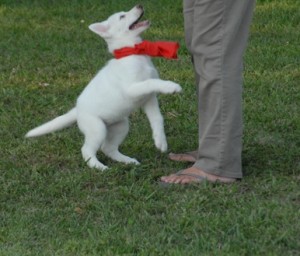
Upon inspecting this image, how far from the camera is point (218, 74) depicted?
17.6 feet

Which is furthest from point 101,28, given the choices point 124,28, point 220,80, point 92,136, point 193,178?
point 193,178

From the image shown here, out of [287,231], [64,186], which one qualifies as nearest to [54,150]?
[64,186]

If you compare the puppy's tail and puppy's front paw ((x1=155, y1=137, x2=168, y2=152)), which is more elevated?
the puppy's tail

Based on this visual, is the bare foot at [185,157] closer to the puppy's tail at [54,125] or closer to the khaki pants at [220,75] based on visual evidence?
the khaki pants at [220,75]

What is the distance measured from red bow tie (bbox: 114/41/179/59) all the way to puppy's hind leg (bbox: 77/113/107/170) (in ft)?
1.37

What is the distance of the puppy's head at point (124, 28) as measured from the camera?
582cm

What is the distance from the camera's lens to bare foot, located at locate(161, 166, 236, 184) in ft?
18.2

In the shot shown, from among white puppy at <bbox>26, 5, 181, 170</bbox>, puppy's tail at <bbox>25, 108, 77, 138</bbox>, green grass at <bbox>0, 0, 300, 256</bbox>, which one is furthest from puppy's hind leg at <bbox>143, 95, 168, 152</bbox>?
puppy's tail at <bbox>25, 108, 77, 138</bbox>

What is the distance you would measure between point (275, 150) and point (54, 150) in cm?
144

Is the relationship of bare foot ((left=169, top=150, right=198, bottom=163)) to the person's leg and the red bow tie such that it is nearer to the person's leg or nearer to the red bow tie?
the person's leg

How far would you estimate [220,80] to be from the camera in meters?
5.38

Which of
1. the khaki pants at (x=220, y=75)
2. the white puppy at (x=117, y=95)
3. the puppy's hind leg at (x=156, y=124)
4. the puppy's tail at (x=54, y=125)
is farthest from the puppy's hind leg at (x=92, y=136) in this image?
the khaki pants at (x=220, y=75)

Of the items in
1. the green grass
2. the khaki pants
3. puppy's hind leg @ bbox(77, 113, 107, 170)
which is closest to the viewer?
the green grass

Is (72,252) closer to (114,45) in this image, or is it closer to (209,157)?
(209,157)
